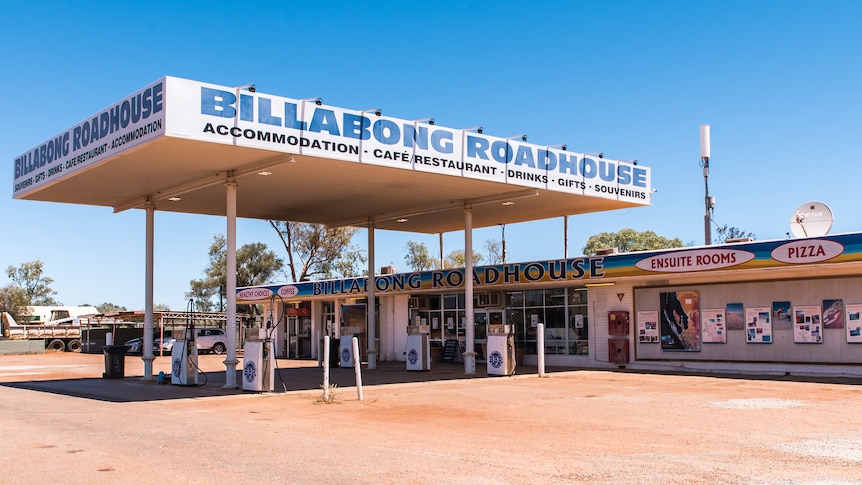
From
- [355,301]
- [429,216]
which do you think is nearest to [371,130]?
[429,216]

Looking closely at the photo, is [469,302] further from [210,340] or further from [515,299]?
[210,340]

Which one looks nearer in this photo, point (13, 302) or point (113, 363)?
point (113, 363)

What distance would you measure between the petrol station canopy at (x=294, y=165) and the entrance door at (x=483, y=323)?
A: 4.46 metres

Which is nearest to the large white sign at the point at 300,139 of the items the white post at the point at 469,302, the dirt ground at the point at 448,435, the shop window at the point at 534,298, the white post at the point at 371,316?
Answer: the white post at the point at 469,302

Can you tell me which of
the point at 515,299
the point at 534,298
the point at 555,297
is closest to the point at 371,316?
the point at 515,299

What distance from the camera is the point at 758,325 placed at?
22.2 meters

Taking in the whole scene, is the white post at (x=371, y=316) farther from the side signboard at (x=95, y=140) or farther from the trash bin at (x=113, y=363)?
the side signboard at (x=95, y=140)

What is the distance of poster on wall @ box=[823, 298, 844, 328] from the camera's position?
68.1 ft

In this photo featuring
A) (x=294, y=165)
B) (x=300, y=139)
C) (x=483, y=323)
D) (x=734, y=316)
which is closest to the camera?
(x=300, y=139)

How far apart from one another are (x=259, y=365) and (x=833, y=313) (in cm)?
1440

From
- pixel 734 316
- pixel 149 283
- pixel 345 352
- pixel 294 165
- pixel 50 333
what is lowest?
pixel 50 333

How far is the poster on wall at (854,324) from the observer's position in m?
20.4

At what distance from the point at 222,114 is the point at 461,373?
11.4 meters

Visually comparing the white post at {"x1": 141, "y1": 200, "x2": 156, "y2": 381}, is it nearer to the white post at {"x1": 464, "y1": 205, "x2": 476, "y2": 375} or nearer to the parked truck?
the white post at {"x1": 464, "y1": 205, "x2": 476, "y2": 375}
